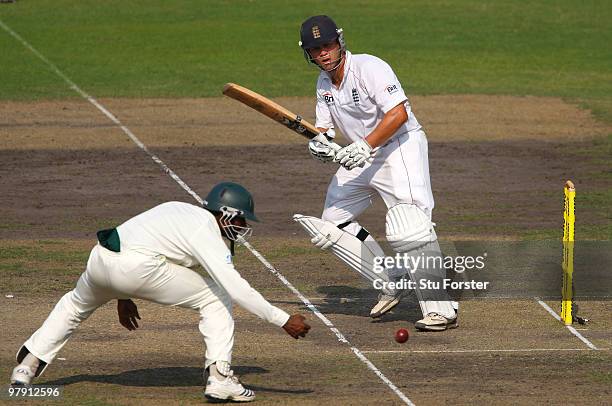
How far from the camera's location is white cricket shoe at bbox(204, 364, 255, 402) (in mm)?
8781

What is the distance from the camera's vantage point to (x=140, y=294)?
29.1 feet

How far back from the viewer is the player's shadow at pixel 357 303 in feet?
38.0

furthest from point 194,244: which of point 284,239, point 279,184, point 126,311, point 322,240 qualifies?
point 279,184

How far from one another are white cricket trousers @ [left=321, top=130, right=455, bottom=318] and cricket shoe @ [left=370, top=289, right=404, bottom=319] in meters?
0.33

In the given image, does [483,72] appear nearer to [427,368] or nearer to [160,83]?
[160,83]

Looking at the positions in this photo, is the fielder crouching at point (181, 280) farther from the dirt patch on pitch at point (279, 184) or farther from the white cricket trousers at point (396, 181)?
the dirt patch on pitch at point (279, 184)

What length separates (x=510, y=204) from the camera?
16531 millimetres

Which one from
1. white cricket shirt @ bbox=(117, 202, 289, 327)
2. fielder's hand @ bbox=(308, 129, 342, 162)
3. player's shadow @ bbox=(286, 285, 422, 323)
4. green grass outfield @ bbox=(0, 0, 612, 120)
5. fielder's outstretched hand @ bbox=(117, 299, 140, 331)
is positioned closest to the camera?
white cricket shirt @ bbox=(117, 202, 289, 327)

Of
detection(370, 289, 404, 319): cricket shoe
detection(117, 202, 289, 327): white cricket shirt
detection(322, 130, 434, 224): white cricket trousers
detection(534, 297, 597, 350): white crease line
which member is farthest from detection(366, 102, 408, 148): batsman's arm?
detection(117, 202, 289, 327): white cricket shirt

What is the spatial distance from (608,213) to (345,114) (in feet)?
18.9

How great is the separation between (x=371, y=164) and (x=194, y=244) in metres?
3.00

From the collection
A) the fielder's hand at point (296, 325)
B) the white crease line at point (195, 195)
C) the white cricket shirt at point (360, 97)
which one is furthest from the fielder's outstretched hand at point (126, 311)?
the white cricket shirt at point (360, 97)

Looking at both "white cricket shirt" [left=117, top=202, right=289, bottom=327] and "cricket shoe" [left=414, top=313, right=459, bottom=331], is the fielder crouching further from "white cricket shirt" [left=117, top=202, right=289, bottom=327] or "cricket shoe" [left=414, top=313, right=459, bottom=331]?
"cricket shoe" [left=414, top=313, right=459, bottom=331]

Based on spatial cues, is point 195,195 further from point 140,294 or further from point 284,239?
point 140,294
